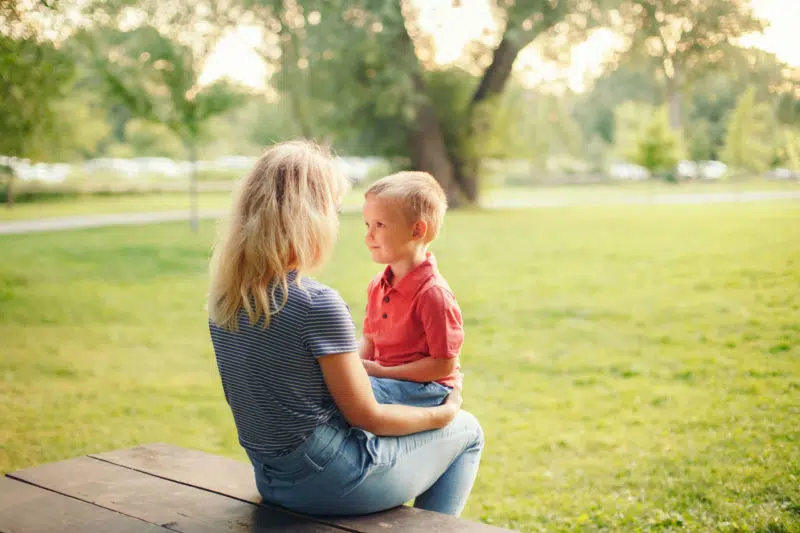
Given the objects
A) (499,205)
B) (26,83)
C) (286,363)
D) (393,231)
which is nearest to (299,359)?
(286,363)

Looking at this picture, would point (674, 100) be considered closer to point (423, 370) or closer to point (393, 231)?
point (393, 231)

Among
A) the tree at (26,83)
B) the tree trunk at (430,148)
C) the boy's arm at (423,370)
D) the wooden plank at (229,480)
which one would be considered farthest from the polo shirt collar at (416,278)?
the tree trunk at (430,148)

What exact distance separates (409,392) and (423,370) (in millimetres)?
78

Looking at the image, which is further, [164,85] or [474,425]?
[164,85]

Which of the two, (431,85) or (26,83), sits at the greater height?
(431,85)

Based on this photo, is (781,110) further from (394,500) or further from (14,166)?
(14,166)

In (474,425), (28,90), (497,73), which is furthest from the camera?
(497,73)

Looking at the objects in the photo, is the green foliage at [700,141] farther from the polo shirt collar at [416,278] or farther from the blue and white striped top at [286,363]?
the blue and white striped top at [286,363]

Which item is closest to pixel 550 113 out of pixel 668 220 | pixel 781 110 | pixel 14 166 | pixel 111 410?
pixel 668 220

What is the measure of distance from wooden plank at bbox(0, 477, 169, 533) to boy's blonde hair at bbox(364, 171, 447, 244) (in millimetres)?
1026

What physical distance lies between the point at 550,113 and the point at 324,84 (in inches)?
177

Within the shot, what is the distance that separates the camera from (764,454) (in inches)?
152

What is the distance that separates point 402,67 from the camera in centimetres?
1495

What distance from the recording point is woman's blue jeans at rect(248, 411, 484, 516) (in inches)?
79.7
